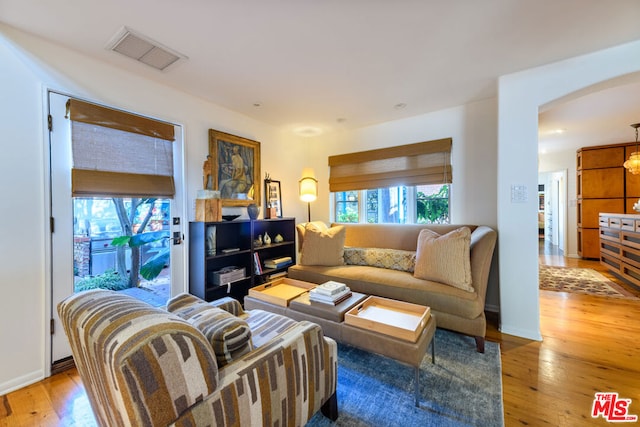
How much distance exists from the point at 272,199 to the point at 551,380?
322 cm

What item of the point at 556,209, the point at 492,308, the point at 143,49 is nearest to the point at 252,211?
the point at 143,49

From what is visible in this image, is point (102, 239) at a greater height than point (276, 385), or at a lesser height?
greater

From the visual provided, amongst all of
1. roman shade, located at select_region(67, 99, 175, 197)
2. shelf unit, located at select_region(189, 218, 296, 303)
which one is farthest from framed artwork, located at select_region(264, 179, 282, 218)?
roman shade, located at select_region(67, 99, 175, 197)

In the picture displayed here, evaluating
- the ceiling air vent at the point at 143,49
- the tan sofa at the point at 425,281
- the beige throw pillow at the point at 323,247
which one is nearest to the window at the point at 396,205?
the tan sofa at the point at 425,281

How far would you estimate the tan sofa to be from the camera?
6.82 feet

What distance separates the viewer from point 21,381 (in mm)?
1741

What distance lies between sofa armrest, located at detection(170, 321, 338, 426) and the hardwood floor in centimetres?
111

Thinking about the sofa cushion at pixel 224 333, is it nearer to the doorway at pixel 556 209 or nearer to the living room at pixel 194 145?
the living room at pixel 194 145

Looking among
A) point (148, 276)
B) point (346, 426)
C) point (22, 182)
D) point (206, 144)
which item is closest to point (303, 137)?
point (206, 144)

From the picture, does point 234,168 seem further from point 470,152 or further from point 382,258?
point 470,152

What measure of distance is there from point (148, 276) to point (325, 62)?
2.54 metres

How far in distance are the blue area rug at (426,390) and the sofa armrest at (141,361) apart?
3.10ft

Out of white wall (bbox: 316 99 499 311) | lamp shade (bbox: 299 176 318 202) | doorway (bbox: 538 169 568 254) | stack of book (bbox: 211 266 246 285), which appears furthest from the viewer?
doorway (bbox: 538 169 568 254)

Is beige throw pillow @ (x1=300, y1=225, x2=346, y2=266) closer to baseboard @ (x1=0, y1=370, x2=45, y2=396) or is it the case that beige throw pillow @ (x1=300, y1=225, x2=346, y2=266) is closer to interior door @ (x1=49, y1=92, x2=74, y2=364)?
interior door @ (x1=49, y1=92, x2=74, y2=364)
